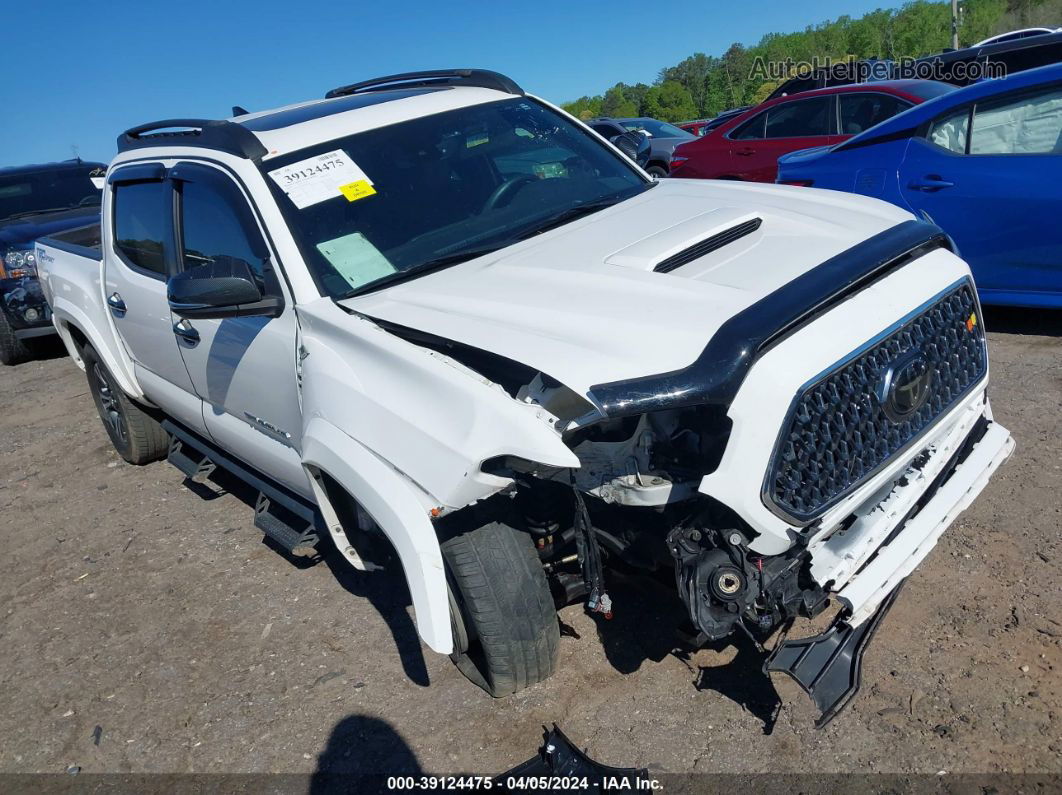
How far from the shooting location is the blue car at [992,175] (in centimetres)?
498

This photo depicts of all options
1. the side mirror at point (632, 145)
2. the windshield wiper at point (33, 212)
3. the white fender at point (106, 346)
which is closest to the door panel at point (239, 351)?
the white fender at point (106, 346)

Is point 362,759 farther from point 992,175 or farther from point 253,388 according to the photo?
point 992,175

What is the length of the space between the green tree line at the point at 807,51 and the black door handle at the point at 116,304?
4829 centimetres

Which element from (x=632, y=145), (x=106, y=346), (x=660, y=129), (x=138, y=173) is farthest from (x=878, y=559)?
(x=660, y=129)

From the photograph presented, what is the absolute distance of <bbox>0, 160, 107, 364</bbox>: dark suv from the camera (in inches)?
329

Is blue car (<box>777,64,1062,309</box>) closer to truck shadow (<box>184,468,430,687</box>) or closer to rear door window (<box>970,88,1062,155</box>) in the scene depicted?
rear door window (<box>970,88,1062,155</box>)

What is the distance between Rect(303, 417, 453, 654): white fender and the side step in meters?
0.82

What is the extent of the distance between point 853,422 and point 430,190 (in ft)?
6.32

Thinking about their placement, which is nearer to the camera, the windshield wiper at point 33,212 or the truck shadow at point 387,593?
the truck shadow at point 387,593

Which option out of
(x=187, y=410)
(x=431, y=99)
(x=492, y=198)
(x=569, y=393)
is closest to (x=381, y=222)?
(x=492, y=198)

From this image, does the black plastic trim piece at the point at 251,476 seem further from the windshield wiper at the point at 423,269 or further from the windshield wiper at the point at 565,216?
the windshield wiper at the point at 565,216

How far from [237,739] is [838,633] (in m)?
2.09

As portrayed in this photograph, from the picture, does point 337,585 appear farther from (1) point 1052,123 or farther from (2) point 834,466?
(1) point 1052,123

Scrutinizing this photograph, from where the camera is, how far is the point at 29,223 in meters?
8.70
